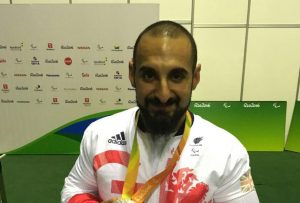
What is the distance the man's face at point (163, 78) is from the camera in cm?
104

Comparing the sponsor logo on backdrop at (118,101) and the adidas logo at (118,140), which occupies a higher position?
the adidas logo at (118,140)

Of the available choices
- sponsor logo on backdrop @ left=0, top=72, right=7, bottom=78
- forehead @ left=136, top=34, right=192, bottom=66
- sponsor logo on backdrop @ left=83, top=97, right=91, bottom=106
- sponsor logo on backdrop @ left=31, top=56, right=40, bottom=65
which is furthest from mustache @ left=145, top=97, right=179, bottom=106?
sponsor logo on backdrop @ left=0, top=72, right=7, bottom=78

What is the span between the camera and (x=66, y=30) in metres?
2.57

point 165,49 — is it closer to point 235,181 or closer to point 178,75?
point 178,75

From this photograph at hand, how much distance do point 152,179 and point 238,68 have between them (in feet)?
6.01

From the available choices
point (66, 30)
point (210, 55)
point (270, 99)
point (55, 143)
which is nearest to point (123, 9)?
point (66, 30)

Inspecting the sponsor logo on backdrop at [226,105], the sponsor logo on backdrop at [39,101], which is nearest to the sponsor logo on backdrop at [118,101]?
the sponsor logo on backdrop at [39,101]

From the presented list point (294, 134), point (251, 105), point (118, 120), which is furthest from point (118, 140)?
point (294, 134)

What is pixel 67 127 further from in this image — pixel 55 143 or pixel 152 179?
pixel 152 179

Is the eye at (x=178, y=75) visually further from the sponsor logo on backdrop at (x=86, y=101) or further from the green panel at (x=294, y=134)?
the green panel at (x=294, y=134)

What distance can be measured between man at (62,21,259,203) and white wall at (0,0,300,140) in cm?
154

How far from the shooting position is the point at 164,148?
1163 mm

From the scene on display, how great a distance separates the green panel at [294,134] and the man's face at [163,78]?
6.77ft

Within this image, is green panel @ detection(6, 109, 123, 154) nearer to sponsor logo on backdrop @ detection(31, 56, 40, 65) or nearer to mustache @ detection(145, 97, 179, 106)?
sponsor logo on backdrop @ detection(31, 56, 40, 65)
